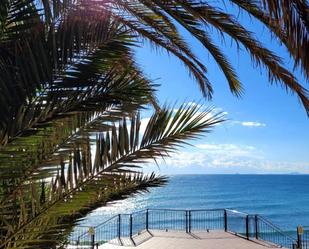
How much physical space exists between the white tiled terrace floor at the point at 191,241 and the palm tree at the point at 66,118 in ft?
42.7

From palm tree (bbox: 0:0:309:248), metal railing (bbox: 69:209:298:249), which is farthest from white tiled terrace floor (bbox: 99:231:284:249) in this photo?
palm tree (bbox: 0:0:309:248)

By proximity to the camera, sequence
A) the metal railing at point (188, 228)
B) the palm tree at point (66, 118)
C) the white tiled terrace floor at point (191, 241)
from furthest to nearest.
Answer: the metal railing at point (188, 228) < the white tiled terrace floor at point (191, 241) < the palm tree at point (66, 118)

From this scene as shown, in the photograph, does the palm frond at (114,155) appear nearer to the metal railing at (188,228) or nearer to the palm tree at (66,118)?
the palm tree at (66,118)

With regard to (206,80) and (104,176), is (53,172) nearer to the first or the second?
(104,176)

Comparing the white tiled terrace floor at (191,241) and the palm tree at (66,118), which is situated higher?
the palm tree at (66,118)

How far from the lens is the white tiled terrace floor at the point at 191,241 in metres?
17.1

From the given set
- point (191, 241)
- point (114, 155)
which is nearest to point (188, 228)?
point (191, 241)

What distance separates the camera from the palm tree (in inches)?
160

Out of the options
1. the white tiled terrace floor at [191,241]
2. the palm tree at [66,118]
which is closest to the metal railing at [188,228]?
the white tiled terrace floor at [191,241]

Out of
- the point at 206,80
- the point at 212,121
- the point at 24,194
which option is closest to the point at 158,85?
the point at 212,121

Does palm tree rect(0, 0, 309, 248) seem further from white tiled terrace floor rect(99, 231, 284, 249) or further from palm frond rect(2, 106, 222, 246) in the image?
white tiled terrace floor rect(99, 231, 284, 249)

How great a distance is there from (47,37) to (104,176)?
1.29 m

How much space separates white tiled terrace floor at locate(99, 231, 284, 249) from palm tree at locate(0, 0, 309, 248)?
13.0 meters

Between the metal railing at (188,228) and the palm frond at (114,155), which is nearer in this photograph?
the palm frond at (114,155)
